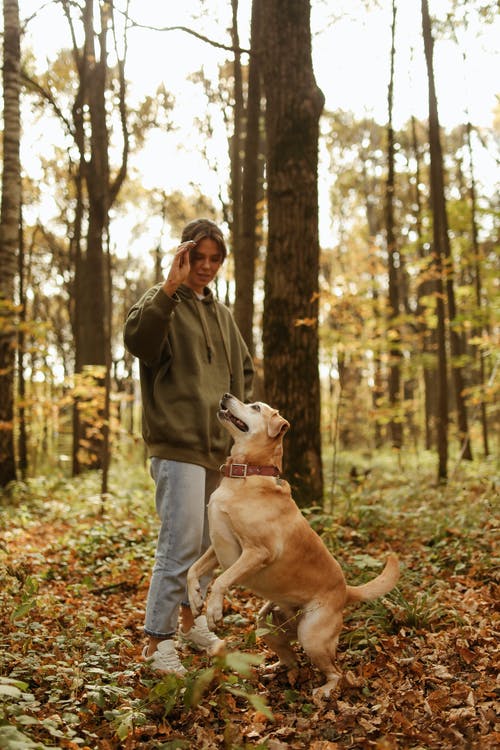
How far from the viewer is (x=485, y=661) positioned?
3719 millimetres

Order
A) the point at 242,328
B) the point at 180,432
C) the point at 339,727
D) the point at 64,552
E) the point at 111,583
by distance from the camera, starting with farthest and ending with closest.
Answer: the point at 242,328, the point at 64,552, the point at 111,583, the point at 180,432, the point at 339,727

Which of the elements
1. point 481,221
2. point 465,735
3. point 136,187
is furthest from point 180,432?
point 136,187

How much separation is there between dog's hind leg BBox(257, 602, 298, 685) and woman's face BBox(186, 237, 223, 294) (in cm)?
217

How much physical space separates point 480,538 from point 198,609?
3533 millimetres

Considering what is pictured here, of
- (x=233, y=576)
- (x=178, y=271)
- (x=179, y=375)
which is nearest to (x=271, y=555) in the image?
(x=233, y=576)

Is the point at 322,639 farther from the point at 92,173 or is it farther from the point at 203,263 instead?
the point at 92,173

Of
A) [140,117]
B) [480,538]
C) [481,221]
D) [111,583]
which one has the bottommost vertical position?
[111,583]

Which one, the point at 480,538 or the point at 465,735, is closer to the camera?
the point at 465,735

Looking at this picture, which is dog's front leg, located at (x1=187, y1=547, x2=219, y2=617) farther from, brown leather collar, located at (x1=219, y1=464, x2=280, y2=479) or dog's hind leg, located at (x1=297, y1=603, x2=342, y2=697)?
dog's hind leg, located at (x1=297, y1=603, x2=342, y2=697)

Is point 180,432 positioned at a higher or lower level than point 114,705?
higher

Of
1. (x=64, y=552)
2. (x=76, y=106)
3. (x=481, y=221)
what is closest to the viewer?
(x=64, y=552)

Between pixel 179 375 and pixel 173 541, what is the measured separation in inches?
40.7

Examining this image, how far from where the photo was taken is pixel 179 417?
3.83m

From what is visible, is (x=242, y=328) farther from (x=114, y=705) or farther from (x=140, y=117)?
(x=140, y=117)
